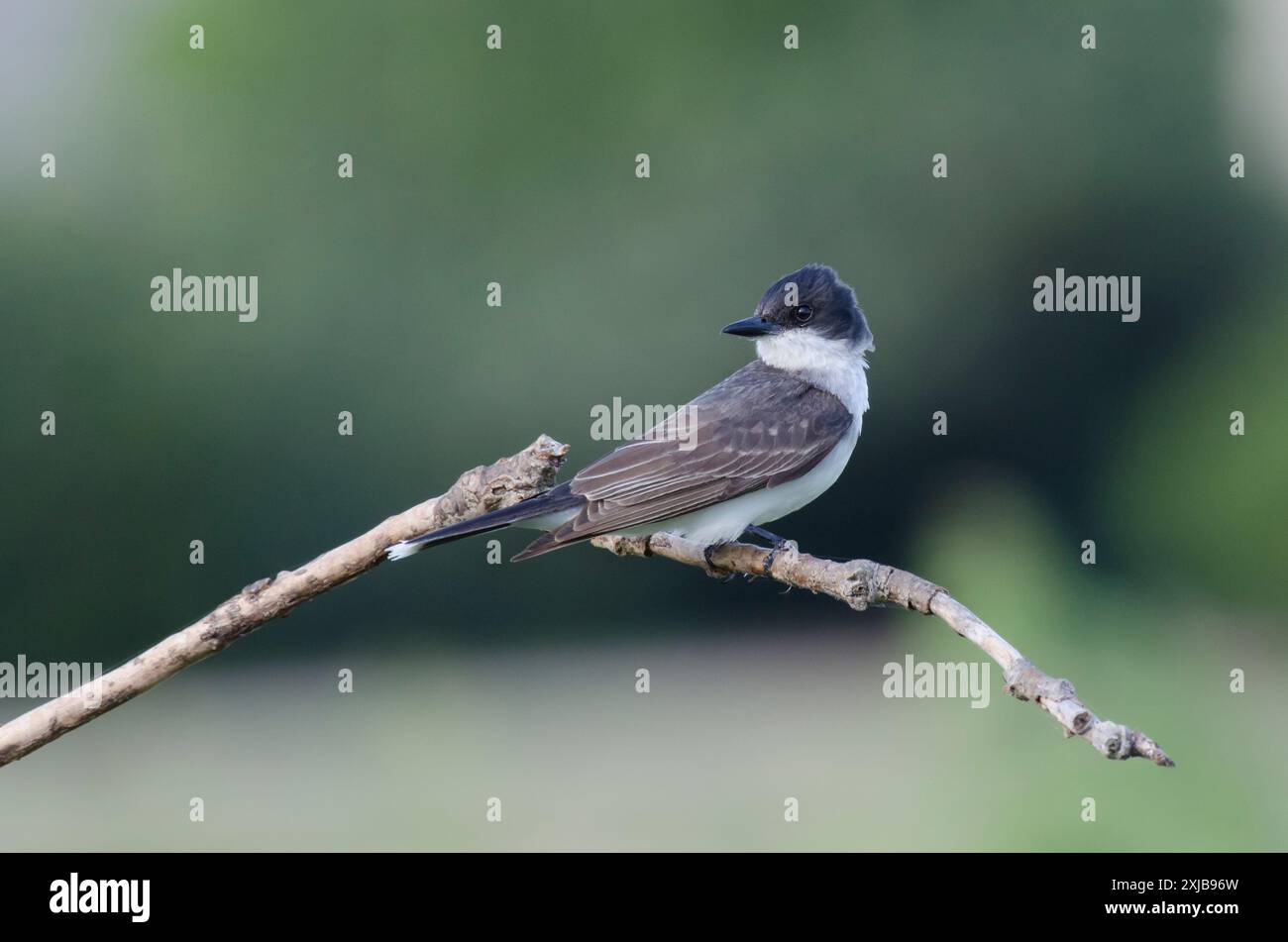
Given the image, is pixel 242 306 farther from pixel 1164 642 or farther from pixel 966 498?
pixel 1164 642

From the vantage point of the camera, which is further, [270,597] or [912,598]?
[912,598]

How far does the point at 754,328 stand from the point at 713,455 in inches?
29.6

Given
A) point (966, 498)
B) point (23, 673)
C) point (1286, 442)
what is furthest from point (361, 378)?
point (1286, 442)

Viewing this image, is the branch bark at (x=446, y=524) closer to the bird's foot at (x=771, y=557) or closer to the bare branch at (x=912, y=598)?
the bare branch at (x=912, y=598)

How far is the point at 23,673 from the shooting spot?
545 inches

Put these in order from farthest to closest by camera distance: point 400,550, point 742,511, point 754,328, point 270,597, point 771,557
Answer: point 754,328 < point 742,511 < point 771,557 < point 400,550 < point 270,597

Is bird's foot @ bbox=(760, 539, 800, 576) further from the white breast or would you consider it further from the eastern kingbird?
the white breast

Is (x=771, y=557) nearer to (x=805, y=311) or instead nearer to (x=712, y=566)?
(x=712, y=566)

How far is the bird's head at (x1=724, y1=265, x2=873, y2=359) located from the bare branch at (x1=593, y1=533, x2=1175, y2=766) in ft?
4.43

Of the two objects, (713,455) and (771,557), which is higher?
(713,455)

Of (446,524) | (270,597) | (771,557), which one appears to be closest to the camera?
(270,597)

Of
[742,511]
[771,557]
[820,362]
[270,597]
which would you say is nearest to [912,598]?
[771,557]

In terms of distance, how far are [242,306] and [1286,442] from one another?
1101cm

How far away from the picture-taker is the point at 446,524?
4500 millimetres
